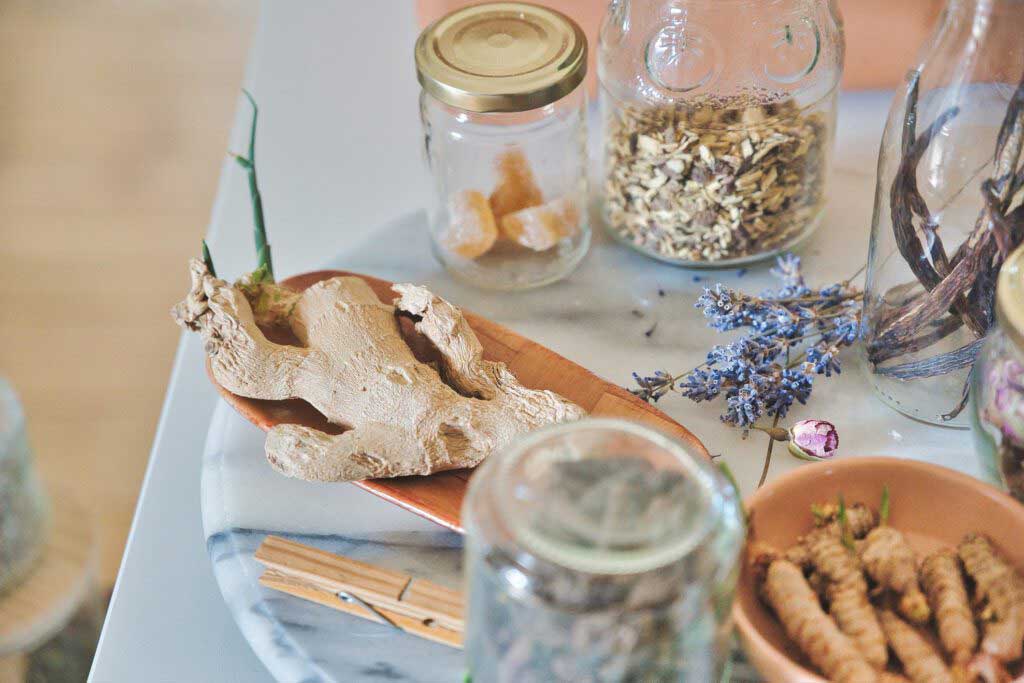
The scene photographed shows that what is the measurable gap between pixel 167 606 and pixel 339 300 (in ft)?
0.65

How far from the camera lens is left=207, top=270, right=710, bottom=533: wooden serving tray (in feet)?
2.03

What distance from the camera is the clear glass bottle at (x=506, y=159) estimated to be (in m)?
0.73

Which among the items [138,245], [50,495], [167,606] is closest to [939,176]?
[167,606]

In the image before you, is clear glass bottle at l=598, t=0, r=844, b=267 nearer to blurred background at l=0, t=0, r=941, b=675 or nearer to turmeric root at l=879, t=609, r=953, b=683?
turmeric root at l=879, t=609, r=953, b=683

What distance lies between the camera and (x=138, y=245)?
5.54 ft

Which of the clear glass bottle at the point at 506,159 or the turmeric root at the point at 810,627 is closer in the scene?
the turmeric root at the point at 810,627

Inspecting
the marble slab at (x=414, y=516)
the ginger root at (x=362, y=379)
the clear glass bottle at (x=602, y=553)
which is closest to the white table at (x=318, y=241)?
the marble slab at (x=414, y=516)

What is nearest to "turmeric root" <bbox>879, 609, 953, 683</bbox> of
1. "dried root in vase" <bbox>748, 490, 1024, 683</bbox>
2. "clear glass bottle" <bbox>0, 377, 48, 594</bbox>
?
"dried root in vase" <bbox>748, 490, 1024, 683</bbox>

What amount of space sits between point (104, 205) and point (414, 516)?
1248 millimetres

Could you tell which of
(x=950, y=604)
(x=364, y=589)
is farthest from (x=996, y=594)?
(x=364, y=589)

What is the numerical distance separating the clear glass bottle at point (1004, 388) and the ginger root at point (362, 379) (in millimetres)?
207

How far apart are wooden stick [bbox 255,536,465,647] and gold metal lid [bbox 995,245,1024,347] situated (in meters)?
0.29

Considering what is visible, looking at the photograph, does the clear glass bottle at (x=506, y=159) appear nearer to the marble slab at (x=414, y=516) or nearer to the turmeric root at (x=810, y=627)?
the marble slab at (x=414, y=516)

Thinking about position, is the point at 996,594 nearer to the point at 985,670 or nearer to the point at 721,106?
the point at 985,670
